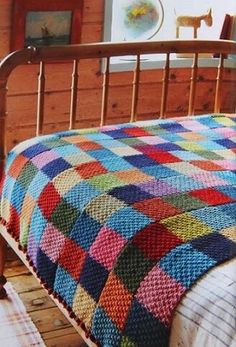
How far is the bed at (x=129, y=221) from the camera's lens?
1.33 metres

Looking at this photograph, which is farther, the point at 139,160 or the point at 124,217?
the point at 139,160

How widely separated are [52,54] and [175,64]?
1.11 m

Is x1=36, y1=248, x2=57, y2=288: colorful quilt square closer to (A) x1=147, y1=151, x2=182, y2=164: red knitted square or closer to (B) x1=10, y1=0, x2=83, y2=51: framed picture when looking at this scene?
(A) x1=147, y1=151, x2=182, y2=164: red knitted square

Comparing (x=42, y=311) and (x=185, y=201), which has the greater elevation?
(x=185, y=201)

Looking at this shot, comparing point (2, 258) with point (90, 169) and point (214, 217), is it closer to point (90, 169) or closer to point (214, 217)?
point (90, 169)

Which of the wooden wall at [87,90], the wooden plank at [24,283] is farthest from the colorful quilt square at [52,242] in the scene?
the wooden wall at [87,90]

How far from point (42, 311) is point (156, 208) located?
87cm

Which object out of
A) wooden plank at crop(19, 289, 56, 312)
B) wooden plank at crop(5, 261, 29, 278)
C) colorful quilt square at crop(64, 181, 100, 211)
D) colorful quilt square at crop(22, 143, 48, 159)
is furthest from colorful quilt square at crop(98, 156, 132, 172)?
wooden plank at crop(5, 261, 29, 278)

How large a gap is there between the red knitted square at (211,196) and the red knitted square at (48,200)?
346 millimetres

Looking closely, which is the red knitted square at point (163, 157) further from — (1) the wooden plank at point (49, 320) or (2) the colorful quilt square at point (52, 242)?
(1) the wooden plank at point (49, 320)

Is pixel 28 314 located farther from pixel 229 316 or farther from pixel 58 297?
pixel 229 316

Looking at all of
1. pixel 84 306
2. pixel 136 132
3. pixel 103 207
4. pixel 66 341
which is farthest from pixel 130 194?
pixel 66 341

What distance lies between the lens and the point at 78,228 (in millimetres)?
1635

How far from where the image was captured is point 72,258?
162 centimetres
